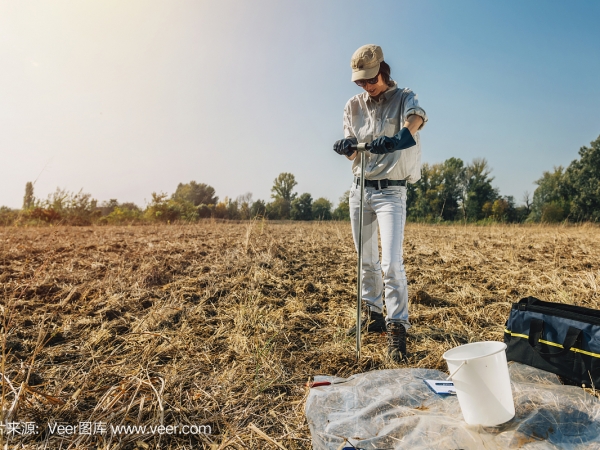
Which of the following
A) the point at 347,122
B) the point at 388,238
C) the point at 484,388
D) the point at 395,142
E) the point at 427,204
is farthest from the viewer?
the point at 427,204

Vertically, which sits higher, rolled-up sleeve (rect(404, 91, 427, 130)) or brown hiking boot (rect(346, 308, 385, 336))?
rolled-up sleeve (rect(404, 91, 427, 130))

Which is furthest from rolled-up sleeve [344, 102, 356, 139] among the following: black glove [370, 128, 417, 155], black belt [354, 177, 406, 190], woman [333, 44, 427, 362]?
black glove [370, 128, 417, 155]

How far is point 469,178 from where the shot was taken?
40.7m

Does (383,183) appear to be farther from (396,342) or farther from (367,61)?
(396,342)

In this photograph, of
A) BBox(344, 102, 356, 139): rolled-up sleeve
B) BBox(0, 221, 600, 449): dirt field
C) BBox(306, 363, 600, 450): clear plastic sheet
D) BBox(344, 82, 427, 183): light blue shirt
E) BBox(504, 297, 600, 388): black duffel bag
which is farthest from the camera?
BBox(344, 102, 356, 139): rolled-up sleeve

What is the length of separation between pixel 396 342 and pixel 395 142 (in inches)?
48.0

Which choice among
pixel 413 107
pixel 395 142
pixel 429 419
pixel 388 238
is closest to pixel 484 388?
pixel 429 419

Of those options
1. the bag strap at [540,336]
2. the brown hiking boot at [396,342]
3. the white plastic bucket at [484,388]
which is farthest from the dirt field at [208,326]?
the white plastic bucket at [484,388]

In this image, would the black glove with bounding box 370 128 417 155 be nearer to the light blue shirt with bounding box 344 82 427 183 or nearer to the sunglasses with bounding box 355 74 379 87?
the light blue shirt with bounding box 344 82 427 183

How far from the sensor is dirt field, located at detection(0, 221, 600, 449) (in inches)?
67.9

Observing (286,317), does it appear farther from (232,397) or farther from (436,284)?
(436,284)

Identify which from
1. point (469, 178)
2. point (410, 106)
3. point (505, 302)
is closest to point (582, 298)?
point (505, 302)

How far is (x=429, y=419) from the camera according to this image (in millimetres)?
1520

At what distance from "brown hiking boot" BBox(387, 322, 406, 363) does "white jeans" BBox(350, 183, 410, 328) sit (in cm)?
4
